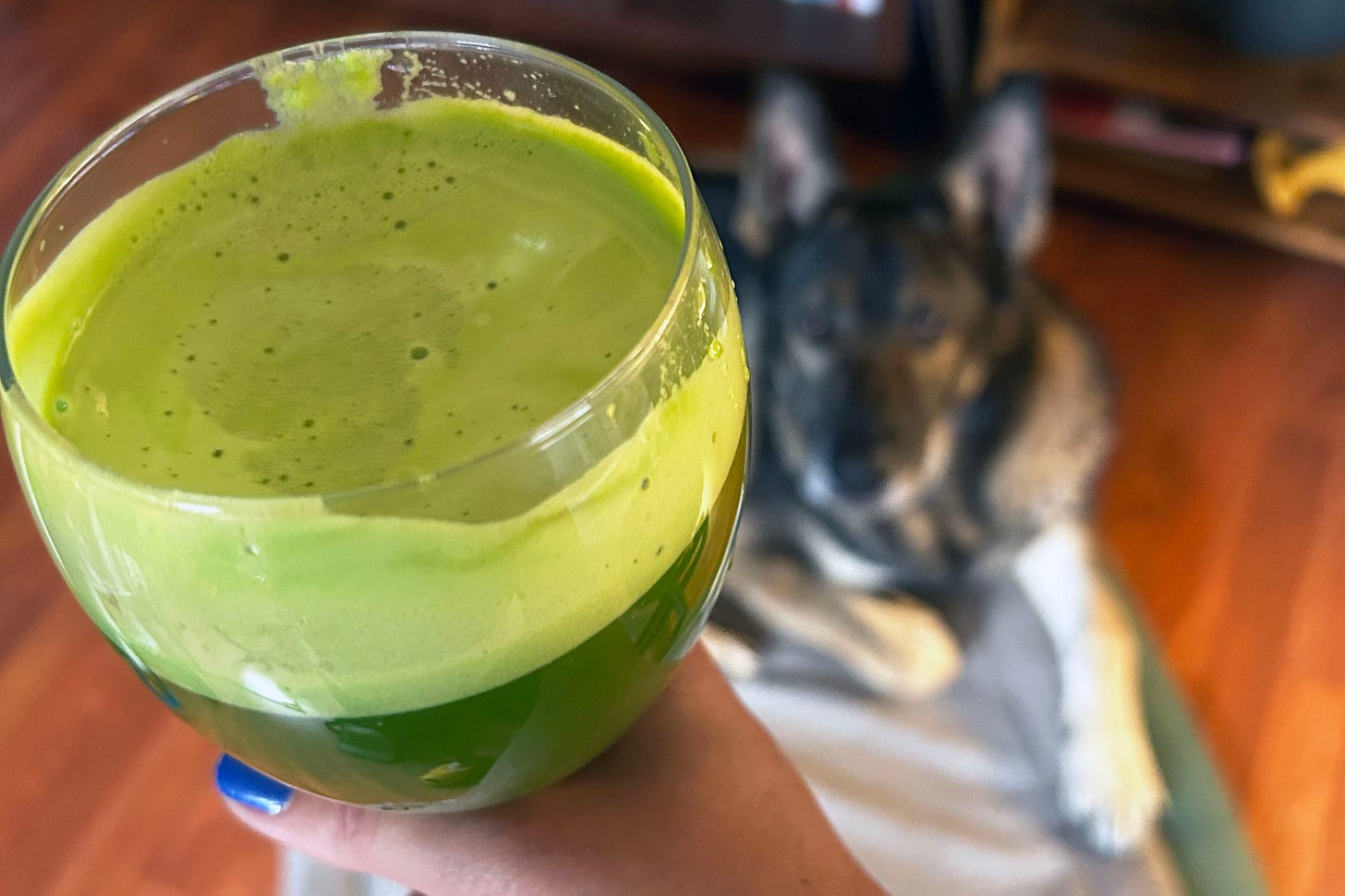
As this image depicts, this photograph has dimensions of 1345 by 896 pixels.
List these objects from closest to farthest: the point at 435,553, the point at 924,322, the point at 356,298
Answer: the point at 435,553
the point at 356,298
the point at 924,322

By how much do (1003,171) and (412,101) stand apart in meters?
1.21

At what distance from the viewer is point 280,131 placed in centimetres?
52

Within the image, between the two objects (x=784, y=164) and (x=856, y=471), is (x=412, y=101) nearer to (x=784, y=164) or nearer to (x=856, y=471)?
(x=856, y=471)

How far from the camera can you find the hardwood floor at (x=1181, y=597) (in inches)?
57.6

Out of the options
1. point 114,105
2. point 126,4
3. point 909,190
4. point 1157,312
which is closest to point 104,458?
point 909,190

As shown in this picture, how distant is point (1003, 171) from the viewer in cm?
157

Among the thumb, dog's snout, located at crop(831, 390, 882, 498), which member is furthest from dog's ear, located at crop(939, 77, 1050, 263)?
the thumb

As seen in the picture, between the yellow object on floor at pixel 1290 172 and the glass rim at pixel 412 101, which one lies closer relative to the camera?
the glass rim at pixel 412 101

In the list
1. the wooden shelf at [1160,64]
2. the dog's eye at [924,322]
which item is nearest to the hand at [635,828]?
the dog's eye at [924,322]

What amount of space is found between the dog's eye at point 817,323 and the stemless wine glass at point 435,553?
1.10m

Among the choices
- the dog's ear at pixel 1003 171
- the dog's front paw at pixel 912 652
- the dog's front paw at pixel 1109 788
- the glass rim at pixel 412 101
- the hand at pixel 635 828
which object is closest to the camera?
the glass rim at pixel 412 101

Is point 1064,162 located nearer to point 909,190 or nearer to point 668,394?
point 909,190

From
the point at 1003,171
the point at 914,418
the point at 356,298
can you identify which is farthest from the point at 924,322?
the point at 356,298

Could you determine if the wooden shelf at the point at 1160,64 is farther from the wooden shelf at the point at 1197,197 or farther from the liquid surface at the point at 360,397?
the liquid surface at the point at 360,397
